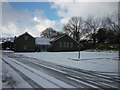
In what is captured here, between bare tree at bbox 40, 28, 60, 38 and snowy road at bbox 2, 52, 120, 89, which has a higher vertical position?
bare tree at bbox 40, 28, 60, 38

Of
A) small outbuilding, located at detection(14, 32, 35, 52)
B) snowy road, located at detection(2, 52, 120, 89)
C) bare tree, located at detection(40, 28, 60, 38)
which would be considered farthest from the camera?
bare tree, located at detection(40, 28, 60, 38)

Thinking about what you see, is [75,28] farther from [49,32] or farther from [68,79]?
[68,79]

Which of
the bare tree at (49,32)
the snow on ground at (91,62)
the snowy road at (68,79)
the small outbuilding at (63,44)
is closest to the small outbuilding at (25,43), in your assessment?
the small outbuilding at (63,44)

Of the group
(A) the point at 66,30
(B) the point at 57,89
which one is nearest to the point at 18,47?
(A) the point at 66,30

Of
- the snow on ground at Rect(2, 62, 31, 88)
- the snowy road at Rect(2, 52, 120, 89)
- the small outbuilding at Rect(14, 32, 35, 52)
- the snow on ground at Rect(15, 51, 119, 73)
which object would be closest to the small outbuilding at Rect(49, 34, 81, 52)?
the small outbuilding at Rect(14, 32, 35, 52)

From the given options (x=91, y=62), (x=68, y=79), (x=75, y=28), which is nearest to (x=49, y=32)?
(x=75, y=28)

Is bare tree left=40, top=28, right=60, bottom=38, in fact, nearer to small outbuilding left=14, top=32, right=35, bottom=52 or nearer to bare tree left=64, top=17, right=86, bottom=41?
bare tree left=64, top=17, right=86, bottom=41

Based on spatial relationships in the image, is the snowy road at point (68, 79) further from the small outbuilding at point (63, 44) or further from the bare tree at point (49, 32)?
the bare tree at point (49, 32)

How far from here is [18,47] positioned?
182ft

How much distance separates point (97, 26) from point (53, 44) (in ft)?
94.5

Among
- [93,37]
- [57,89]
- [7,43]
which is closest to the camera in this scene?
[57,89]

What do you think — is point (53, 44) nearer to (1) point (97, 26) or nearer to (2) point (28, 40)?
(2) point (28, 40)

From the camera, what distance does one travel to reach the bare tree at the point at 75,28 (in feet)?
245

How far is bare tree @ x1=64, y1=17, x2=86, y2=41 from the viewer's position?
245 feet
